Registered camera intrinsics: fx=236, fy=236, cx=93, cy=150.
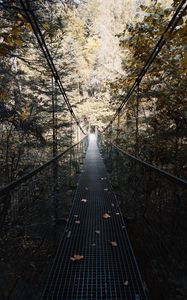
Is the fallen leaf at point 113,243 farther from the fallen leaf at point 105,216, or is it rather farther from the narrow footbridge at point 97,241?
the fallen leaf at point 105,216

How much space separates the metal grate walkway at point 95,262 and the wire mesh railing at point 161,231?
0.11 meters

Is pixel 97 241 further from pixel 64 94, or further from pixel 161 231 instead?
pixel 64 94

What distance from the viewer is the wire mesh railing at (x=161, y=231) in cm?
119

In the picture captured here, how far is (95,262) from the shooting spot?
69.9 inches

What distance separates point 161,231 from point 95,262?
0.60 metres

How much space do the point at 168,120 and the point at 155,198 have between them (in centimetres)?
200

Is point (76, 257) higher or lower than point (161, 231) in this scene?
lower

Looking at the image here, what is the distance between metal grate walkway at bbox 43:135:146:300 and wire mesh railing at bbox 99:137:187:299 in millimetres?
112

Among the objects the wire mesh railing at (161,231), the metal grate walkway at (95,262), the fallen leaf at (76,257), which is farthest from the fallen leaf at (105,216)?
the fallen leaf at (76,257)

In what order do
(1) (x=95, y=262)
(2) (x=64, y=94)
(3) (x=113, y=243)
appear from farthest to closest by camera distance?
(2) (x=64, y=94) < (3) (x=113, y=243) < (1) (x=95, y=262)

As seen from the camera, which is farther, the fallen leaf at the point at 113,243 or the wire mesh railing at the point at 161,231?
the fallen leaf at the point at 113,243

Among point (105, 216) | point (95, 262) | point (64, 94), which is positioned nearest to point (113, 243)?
point (95, 262)

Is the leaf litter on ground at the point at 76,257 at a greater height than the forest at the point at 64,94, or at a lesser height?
lesser

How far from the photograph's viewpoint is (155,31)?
8.40ft
